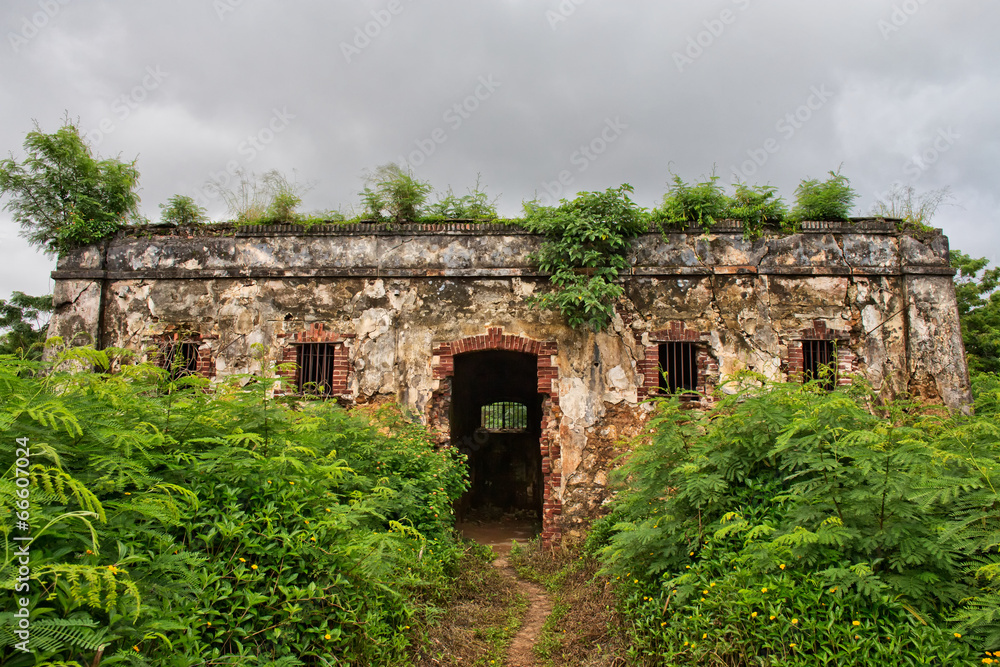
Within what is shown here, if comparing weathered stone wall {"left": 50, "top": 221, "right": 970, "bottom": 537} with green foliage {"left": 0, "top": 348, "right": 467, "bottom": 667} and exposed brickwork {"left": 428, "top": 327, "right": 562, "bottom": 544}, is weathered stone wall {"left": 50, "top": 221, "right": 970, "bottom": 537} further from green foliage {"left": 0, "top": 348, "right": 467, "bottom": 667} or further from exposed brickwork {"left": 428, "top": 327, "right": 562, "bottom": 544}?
green foliage {"left": 0, "top": 348, "right": 467, "bottom": 667}

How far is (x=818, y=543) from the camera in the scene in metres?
3.38

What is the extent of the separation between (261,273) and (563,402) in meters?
5.07

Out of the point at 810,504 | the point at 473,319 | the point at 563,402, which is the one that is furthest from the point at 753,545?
the point at 473,319

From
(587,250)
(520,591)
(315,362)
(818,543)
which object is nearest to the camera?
(818,543)

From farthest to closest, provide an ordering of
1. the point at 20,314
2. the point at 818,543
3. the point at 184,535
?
the point at 20,314 < the point at 818,543 < the point at 184,535

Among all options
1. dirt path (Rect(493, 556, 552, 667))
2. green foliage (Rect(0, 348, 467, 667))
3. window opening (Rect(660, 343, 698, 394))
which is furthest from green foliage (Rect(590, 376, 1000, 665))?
window opening (Rect(660, 343, 698, 394))

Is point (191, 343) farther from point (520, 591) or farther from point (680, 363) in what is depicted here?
point (680, 363)

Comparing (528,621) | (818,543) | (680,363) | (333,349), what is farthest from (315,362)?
(818,543)

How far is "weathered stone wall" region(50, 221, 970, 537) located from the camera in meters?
8.23

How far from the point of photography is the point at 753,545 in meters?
3.57

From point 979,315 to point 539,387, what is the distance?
13433 mm

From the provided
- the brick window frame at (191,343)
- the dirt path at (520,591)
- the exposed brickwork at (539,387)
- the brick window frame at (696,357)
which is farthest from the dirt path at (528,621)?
the brick window frame at (191,343)

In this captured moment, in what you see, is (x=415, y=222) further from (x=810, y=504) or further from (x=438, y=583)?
(x=810, y=504)

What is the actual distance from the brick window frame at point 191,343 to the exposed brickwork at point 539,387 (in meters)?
3.46
